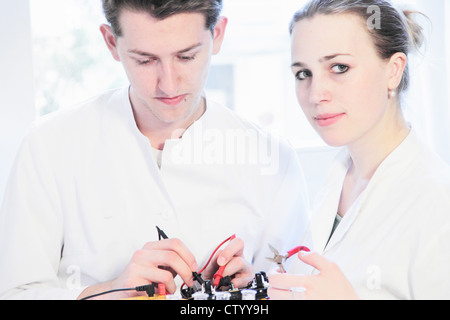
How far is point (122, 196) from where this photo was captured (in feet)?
4.63

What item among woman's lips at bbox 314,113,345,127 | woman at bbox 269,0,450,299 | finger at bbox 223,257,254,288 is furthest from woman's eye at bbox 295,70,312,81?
finger at bbox 223,257,254,288

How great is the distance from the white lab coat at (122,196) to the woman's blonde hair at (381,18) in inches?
17.6

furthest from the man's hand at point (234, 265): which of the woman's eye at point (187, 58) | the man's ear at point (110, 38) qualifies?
the man's ear at point (110, 38)

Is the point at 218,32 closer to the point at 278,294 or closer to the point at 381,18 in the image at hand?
the point at 381,18

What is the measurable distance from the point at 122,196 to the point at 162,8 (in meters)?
0.51

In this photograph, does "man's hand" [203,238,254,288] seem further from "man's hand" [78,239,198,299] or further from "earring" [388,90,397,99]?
"earring" [388,90,397,99]

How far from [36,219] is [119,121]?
1.15 feet

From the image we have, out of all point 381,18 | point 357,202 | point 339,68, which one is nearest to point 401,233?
point 357,202

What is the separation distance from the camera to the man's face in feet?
4.07

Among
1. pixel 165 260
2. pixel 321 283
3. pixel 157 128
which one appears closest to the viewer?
pixel 321 283

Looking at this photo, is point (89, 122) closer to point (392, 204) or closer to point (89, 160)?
point (89, 160)

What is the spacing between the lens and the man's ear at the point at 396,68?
4.01 ft

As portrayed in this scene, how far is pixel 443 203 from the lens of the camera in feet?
3.47
